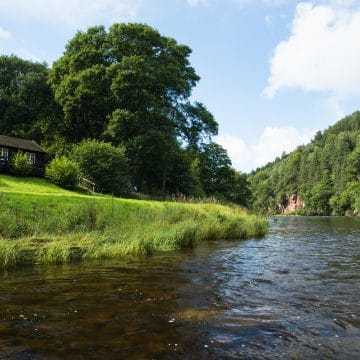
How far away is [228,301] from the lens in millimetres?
10719

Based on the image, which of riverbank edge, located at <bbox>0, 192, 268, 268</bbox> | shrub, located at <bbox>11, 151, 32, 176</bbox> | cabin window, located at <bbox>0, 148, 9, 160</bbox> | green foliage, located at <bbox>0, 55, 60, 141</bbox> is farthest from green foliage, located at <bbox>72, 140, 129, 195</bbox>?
green foliage, located at <bbox>0, 55, 60, 141</bbox>

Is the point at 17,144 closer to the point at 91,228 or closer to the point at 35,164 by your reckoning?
the point at 35,164

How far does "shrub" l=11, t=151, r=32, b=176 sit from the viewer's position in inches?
1537

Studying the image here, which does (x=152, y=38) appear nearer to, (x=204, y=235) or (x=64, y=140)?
(x=64, y=140)

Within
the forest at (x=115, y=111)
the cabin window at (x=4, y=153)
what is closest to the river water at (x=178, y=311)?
the forest at (x=115, y=111)

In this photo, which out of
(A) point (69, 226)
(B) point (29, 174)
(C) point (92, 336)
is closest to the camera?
(C) point (92, 336)

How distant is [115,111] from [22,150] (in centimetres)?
1071

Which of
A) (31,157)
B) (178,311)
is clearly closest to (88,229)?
(178,311)

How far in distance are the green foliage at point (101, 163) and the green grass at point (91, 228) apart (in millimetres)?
12414

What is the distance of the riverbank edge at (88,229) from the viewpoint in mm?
15828

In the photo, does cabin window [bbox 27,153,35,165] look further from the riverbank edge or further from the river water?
the river water

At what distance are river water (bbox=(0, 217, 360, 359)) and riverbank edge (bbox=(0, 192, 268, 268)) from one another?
43.4 inches

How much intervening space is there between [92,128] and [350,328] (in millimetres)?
47026

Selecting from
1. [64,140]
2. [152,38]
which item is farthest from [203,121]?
[64,140]
